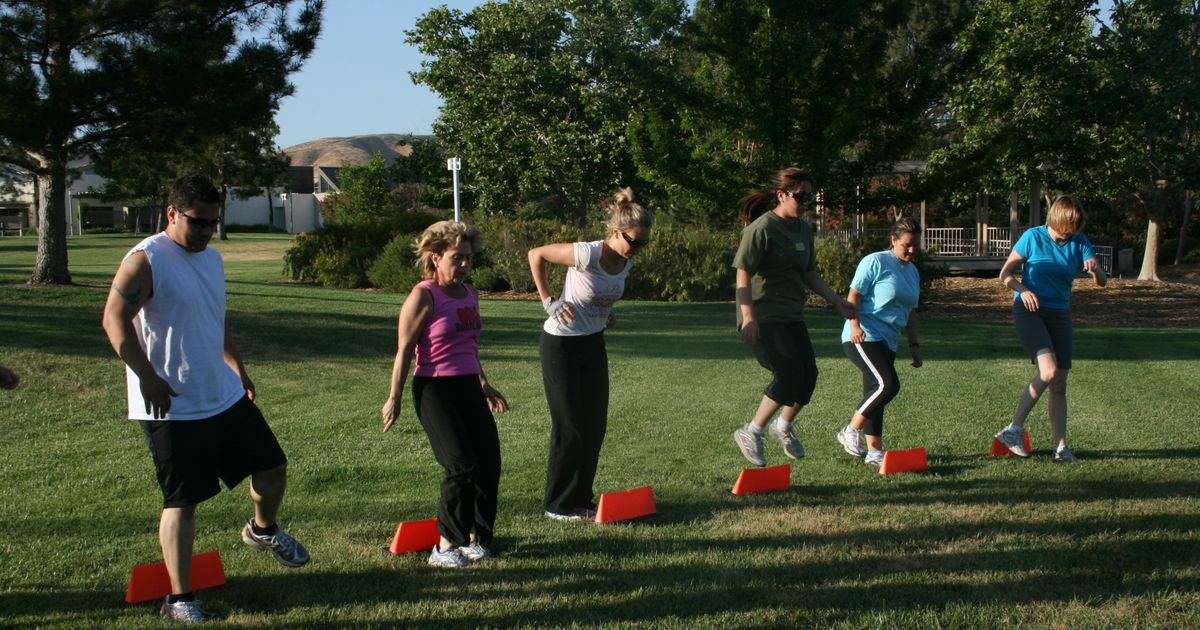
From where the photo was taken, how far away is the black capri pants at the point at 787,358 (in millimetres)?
6652

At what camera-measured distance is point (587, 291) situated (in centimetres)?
547

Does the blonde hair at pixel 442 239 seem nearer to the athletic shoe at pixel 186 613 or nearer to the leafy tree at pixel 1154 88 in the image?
the athletic shoe at pixel 186 613

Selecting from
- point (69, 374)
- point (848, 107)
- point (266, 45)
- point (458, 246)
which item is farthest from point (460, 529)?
point (848, 107)

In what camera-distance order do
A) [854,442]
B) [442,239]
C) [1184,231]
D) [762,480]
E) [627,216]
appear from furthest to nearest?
[1184,231] → [854,442] → [762,480] → [627,216] → [442,239]

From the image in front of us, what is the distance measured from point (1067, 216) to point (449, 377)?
4.46 m

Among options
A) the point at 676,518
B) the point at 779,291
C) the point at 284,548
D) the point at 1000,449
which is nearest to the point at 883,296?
the point at 779,291

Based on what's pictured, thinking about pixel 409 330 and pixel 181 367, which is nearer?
pixel 181 367

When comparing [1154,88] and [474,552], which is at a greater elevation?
[1154,88]

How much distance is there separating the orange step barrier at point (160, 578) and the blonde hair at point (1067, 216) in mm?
5546

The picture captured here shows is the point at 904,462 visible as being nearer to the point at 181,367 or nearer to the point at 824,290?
the point at 824,290

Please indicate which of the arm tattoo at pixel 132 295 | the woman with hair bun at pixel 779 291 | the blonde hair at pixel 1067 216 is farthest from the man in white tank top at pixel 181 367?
the blonde hair at pixel 1067 216

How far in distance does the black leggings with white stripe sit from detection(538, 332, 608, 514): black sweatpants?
224 centimetres

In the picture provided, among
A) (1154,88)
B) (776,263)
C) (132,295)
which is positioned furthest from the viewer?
(1154,88)

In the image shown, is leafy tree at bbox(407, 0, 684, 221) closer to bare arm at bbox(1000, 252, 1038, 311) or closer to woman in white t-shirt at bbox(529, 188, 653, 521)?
bare arm at bbox(1000, 252, 1038, 311)
